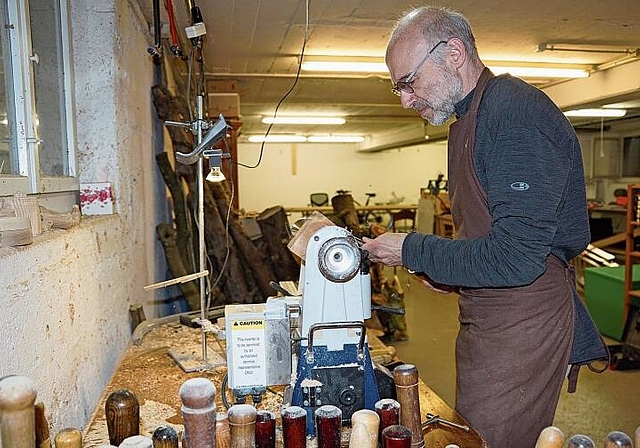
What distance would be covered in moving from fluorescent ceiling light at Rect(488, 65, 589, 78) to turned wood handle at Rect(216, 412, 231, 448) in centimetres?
410

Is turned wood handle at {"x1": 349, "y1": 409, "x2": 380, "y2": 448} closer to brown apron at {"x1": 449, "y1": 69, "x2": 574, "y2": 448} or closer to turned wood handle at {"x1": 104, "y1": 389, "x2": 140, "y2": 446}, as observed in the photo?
turned wood handle at {"x1": 104, "y1": 389, "x2": 140, "y2": 446}

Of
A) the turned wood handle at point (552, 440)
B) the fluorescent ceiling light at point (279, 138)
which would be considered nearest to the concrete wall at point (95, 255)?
the turned wood handle at point (552, 440)

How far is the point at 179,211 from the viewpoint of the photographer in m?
3.13

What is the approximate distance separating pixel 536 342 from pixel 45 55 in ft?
5.20

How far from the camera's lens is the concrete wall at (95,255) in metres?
1.04

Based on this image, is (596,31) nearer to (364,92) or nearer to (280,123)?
(364,92)

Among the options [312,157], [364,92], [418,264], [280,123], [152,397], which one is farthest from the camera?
[312,157]

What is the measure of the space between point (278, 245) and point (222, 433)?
3.29 meters

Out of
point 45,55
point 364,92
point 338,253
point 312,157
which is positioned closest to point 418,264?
point 338,253

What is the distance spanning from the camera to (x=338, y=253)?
1.10 meters

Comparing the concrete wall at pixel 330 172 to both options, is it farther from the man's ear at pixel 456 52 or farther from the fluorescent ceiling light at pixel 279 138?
the man's ear at pixel 456 52

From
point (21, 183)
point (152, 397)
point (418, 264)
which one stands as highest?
point (21, 183)

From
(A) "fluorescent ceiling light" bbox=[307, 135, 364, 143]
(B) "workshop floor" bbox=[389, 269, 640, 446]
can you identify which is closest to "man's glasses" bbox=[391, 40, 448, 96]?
(B) "workshop floor" bbox=[389, 269, 640, 446]

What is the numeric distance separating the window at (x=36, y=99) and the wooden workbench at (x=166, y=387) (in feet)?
1.75
